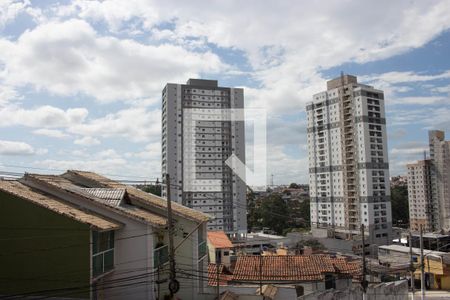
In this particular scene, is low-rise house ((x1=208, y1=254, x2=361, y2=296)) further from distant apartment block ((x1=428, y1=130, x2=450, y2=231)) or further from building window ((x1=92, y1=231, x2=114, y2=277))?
distant apartment block ((x1=428, y1=130, x2=450, y2=231))

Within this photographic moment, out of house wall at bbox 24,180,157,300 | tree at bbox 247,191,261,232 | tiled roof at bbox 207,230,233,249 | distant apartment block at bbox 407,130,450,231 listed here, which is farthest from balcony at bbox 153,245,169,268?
distant apartment block at bbox 407,130,450,231

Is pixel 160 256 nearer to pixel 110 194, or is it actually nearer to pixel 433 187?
pixel 110 194

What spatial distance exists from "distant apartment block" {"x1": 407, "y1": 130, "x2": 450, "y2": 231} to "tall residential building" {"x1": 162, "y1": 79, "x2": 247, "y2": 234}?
1310 inches

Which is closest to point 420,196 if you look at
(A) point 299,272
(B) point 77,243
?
(A) point 299,272

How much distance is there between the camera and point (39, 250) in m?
11.2

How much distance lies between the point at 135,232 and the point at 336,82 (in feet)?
173

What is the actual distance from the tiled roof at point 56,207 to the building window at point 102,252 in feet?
1.11

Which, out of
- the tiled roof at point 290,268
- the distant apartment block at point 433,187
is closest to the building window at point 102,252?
the tiled roof at point 290,268

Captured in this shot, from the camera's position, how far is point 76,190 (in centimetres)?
1400

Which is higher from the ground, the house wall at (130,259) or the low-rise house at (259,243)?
the house wall at (130,259)

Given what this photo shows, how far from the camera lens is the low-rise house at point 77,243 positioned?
36.2ft

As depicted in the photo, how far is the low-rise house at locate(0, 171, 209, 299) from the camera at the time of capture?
434 inches

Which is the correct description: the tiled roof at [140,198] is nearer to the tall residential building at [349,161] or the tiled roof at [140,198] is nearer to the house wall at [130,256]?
the house wall at [130,256]

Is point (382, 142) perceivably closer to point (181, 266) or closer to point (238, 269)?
point (238, 269)
